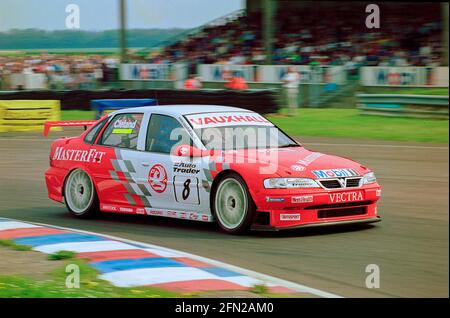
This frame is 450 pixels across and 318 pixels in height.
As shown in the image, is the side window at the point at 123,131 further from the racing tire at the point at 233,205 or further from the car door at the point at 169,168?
the racing tire at the point at 233,205

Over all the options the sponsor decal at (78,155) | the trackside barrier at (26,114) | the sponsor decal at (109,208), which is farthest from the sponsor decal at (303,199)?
the trackside barrier at (26,114)

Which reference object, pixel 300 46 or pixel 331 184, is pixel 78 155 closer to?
pixel 331 184

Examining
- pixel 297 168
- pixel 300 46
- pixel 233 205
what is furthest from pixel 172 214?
pixel 300 46

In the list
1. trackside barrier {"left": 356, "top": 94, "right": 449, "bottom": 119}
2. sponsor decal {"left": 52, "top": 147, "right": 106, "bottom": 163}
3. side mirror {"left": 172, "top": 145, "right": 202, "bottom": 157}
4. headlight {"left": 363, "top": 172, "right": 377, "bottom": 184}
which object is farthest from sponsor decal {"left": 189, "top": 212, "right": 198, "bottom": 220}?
trackside barrier {"left": 356, "top": 94, "right": 449, "bottom": 119}

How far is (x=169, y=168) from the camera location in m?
9.23

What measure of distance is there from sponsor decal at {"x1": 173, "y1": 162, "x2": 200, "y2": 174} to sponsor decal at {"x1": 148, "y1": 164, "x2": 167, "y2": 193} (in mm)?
172

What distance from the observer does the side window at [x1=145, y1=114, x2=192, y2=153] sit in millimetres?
9391

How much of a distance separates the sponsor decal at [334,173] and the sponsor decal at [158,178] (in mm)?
1656

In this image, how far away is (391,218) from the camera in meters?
9.48

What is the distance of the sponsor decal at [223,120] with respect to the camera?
9.41m

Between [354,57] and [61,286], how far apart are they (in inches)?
901

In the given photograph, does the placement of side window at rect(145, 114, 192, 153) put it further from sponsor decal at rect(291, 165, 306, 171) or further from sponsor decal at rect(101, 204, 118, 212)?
sponsor decal at rect(291, 165, 306, 171)
